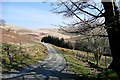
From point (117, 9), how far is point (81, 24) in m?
1.84

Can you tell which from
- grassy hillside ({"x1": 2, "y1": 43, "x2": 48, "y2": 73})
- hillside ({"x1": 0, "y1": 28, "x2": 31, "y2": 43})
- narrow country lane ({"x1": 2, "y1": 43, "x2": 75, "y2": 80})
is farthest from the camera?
hillside ({"x1": 0, "y1": 28, "x2": 31, "y2": 43})

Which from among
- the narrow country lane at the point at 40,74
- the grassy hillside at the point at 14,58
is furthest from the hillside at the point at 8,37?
the narrow country lane at the point at 40,74

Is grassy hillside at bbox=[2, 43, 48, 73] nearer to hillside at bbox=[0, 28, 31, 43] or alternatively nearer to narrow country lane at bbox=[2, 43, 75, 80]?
narrow country lane at bbox=[2, 43, 75, 80]

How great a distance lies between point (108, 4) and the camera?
4.85m

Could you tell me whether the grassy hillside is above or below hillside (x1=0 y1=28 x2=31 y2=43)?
below

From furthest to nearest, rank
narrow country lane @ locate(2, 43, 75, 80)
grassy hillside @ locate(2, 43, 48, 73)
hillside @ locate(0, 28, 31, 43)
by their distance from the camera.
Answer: hillside @ locate(0, 28, 31, 43) → grassy hillside @ locate(2, 43, 48, 73) → narrow country lane @ locate(2, 43, 75, 80)

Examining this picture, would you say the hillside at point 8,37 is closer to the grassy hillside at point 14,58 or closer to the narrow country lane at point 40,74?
the grassy hillside at point 14,58

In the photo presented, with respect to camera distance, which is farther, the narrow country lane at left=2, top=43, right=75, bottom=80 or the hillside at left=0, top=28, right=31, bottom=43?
the hillside at left=0, top=28, right=31, bottom=43

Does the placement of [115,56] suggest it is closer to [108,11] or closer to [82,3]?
[108,11]

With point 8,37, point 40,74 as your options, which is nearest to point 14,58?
point 40,74

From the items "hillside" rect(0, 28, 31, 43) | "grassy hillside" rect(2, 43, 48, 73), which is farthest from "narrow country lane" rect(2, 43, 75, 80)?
"hillside" rect(0, 28, 31, 43)

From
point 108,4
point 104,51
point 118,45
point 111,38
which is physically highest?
point 108,4

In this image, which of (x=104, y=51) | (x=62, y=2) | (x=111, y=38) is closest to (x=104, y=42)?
(x=104, y=51)

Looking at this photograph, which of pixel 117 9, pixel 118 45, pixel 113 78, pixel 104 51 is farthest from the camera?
pixel 104 51
